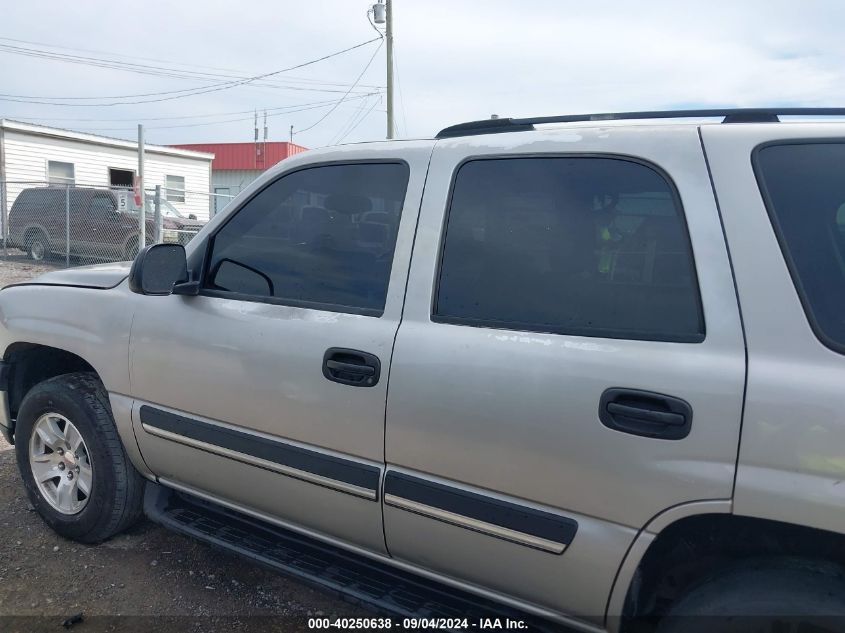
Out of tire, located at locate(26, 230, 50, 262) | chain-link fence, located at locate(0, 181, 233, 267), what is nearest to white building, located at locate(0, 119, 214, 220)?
chain-link fence, located at locate(0, 181, 233, 267)

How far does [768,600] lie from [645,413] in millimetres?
524

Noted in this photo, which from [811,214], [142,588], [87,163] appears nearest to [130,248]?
[87,163]

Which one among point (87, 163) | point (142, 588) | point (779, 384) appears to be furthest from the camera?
point (87, 163)

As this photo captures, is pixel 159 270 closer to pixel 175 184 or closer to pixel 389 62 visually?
pixel 389 62

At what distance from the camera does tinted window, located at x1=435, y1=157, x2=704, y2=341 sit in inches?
71.5

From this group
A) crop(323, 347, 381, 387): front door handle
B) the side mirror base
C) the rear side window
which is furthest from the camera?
the side mirror base

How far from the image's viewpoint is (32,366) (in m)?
3.49

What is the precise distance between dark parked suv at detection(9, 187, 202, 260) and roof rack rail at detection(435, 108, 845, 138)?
39.3 ft

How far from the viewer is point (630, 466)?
5.65ft

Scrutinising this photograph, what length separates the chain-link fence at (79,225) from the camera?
13750 mm

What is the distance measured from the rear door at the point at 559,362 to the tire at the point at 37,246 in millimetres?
15353

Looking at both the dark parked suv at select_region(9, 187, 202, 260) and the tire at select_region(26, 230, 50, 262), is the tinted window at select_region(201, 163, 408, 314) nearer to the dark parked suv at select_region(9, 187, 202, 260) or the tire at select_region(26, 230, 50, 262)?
the dark parked suv at select_region(9, 187, 202, 260)

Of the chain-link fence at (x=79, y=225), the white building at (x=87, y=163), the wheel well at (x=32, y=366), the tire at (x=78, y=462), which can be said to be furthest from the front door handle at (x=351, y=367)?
the white building at (x=87, y=163)

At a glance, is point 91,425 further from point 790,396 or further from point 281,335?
point 790,396
